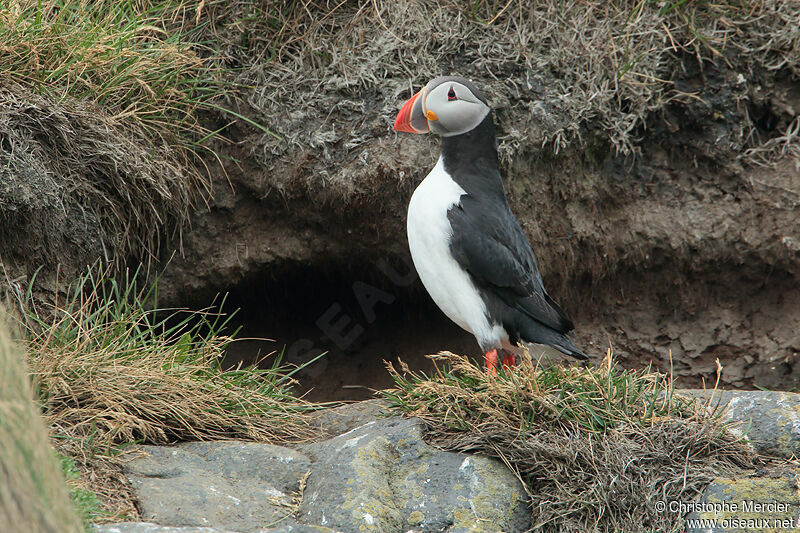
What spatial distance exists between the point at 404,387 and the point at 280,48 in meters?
2.38

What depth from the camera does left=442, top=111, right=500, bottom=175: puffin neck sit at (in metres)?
3.97

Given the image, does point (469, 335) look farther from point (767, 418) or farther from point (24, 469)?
point (24, 469)

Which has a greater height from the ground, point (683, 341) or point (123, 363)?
point (123, 363)

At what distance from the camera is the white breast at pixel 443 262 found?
12.3 feet

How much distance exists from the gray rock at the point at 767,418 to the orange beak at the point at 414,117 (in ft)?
5.66

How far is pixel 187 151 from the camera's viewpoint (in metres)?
→ 4.62

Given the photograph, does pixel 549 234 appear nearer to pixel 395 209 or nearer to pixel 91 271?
pixel 395 209

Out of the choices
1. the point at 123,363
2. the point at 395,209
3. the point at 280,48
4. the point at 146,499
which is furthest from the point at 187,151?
the point at 146,499

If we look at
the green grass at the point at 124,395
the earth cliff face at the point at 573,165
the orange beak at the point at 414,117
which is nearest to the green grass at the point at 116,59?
the earth cliff face at the point at 573,165

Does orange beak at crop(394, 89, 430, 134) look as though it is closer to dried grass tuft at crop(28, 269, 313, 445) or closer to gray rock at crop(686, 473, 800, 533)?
dried grass tuft at crop(28, 269, 313, 445)

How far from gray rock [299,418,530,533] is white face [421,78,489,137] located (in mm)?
1492

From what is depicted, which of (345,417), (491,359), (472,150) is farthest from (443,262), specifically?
(345,417)

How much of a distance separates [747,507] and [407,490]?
1.16 metres

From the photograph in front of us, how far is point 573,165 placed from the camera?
493cm
